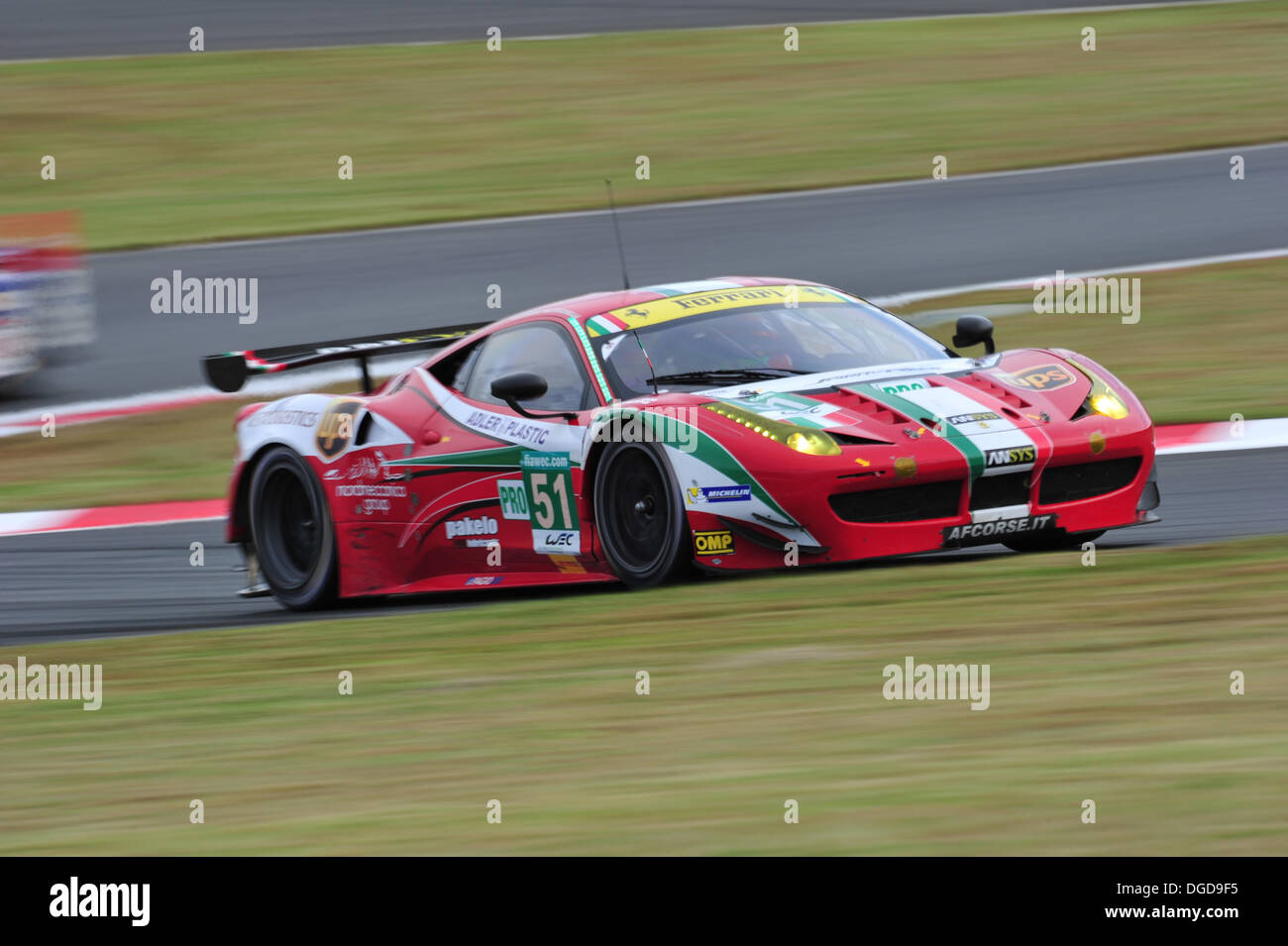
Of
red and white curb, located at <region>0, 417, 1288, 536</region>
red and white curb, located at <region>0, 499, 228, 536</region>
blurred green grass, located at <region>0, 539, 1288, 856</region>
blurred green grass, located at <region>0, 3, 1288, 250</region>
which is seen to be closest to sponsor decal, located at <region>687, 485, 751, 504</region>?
blurred green grass, located at <region>0, 539, 1288, 856</region>

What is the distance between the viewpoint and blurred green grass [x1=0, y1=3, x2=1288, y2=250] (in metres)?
18.8

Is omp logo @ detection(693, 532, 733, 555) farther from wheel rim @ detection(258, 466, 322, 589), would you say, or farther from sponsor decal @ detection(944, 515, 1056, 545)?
wheel rim @ detection(258, 466, 322, 589)

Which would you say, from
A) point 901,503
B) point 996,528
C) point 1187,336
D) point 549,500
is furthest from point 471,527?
point 1187,336

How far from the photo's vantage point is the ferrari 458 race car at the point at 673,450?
7.05 metres

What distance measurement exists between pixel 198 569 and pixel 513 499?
8.31 feet

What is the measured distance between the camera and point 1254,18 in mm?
24344

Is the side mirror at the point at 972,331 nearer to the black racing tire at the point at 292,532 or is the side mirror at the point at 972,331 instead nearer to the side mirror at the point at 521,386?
the side mirror at the point at 521,386

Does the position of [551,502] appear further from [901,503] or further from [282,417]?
[282,417]

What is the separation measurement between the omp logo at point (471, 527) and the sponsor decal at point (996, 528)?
2.03 m

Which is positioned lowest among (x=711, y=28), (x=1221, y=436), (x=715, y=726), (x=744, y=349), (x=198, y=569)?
(x=715, y=726)

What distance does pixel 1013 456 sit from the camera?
7164 millimetres

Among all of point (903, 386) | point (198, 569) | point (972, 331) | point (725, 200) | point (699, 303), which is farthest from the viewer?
point (725, 200)

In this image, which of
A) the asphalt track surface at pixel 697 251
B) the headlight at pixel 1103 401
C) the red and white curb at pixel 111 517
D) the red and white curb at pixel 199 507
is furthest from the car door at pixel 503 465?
the asphalt track surface at pixel 697 251

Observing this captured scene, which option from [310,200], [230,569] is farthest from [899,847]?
[310,200]
